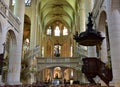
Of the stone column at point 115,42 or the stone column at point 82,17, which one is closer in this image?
the stone column at point 115,42

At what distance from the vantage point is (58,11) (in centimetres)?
3938

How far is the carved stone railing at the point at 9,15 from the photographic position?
1233cm

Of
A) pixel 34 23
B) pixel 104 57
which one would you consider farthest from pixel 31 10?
pixel 104 57

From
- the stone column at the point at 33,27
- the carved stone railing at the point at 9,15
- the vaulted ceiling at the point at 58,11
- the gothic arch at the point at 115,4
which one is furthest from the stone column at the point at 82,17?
the gothic arch at the point at 115,4

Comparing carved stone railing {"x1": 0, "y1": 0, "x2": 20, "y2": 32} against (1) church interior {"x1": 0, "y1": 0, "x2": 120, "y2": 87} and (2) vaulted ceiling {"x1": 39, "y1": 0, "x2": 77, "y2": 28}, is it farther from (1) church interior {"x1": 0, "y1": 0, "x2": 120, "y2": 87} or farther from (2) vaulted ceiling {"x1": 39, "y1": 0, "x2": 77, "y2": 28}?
(2) vaulted ceiling {"x1": 39, "y1": 0, "x2": 77, "y2": 28}

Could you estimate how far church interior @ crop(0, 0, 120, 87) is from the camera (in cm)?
935

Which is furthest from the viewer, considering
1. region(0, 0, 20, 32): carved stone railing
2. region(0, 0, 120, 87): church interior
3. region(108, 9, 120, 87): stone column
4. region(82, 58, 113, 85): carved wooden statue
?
region(0, 0, 20, 32): carved stone railing

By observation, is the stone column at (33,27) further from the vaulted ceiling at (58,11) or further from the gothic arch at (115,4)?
the gothic arch at (115,4)

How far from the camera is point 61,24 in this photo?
44.7 m

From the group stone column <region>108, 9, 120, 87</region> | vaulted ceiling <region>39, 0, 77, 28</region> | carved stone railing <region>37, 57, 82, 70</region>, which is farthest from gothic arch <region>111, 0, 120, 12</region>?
vaulted ceiling <region>39, 0, 77, 28</region>

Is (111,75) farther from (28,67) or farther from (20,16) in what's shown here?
(28,67)

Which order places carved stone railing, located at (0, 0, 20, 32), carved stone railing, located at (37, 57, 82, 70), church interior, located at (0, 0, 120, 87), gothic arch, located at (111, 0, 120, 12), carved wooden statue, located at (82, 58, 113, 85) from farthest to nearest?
carved stone railing, located at (37, 57, 82, 70), carved stone railing, located at (0, 0, 20, 32), gothic arch, located at (111, 0, 120, 12), church interior, located at (0, 0, 120, 87), carved wooden statue, located at (82, 58, 113, 85)

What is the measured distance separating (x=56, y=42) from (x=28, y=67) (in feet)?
62.9

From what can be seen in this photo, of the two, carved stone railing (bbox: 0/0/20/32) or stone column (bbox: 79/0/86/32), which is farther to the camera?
stone column (bbox: 79/0/86/32)
